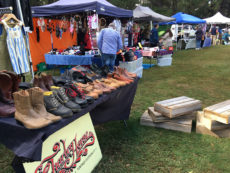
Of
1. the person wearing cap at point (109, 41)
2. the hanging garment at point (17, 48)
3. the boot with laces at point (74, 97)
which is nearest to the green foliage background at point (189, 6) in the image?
the person wearing cap at point (109, 41)

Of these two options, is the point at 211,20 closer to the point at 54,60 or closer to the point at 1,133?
the point at 54,60

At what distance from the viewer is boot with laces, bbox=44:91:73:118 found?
1706 mm

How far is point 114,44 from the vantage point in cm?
556

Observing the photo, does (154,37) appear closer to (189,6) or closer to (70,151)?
(70,151)

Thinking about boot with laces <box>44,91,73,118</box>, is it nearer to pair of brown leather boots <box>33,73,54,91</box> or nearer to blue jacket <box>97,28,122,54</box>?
pair of brown leather boots <box>33,73,54,91</box>

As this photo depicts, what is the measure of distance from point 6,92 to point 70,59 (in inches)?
195

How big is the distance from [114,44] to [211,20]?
1911 cm

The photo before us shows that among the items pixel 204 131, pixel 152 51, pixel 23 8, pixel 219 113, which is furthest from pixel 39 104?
pixel 152 51

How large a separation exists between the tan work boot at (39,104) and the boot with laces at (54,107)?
0.17 feet

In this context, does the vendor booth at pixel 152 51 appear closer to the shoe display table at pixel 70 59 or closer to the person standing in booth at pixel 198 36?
the shoe display table at pixel 70 59

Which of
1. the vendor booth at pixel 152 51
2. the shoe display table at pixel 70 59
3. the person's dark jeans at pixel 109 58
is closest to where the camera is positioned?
the person's dark jeans at pixel 109 58

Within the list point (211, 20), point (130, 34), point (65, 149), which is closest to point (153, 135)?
point (65, 149)

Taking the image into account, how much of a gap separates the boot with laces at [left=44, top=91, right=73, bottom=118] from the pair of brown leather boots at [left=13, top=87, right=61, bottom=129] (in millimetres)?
59

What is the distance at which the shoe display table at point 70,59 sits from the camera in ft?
20.7
